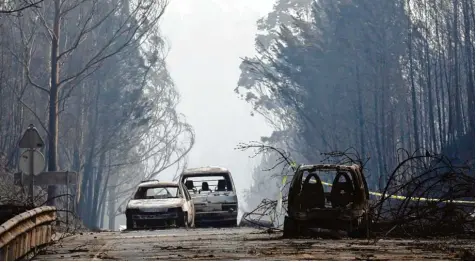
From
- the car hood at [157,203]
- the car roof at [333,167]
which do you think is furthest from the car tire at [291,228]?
the car hood at [157,203]

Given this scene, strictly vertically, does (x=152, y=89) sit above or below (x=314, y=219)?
above

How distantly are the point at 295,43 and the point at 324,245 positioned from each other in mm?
44369

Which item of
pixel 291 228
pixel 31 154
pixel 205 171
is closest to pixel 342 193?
pixel 291 228

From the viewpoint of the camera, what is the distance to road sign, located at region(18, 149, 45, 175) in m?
27.8

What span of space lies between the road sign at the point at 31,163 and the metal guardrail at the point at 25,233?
26.3 feet

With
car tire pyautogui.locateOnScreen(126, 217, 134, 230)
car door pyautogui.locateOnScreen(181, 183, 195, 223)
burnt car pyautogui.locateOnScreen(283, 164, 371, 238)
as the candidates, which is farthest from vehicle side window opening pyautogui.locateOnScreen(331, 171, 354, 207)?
car door pyautogui.locateOnScreen(181, 183, 195, 223)

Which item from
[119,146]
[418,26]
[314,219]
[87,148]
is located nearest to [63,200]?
[87,148]

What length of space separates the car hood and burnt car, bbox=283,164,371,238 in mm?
10944

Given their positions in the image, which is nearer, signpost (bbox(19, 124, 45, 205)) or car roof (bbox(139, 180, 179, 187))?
signpost (bbox(19, 124, 45, 205))

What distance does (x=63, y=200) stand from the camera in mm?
53281

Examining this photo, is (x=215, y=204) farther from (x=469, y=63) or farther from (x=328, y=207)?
(x=328, y=207)

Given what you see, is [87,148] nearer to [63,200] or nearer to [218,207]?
[63,200]

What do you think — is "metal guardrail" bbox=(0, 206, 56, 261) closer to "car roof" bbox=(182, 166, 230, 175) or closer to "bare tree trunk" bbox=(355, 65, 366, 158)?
"car roof" bbox=(182, 166, 230, 175)

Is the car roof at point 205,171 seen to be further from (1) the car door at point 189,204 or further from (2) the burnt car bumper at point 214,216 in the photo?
(1) the car door at point 189,204
